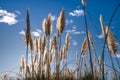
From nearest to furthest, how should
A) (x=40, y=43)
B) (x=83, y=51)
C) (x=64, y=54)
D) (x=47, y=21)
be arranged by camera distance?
(x=83, y=51) < (x=47, y=21) < (x=40, y=43) < (x=64, y=54)

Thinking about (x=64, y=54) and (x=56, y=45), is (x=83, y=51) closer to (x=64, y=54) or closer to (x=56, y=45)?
(x=56, y=45)

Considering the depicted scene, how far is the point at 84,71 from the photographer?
26.1 ft

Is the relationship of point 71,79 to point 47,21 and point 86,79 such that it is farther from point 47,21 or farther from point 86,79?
point 47,21

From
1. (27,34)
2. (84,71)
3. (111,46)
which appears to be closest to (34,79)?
(27,34)

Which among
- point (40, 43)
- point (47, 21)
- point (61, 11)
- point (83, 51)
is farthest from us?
point (40, 43)

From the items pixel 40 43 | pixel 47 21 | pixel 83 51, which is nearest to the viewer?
pixel 83 51

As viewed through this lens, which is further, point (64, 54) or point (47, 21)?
point (64, 54)

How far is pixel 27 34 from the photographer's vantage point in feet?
23.5

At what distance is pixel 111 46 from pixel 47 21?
340 cm

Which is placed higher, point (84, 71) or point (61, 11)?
point (61, 11)

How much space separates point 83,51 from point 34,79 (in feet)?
5.33

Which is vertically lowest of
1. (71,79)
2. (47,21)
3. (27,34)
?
(71,79)

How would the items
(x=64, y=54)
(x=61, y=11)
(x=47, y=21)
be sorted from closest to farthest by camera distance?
(x=61, y=11), (x=47, y=21), (x=64, y=54)

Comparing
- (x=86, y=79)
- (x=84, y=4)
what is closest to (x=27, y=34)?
(x=86, y=79)
